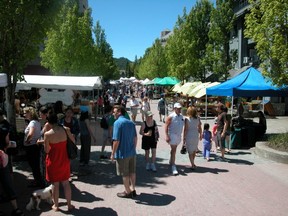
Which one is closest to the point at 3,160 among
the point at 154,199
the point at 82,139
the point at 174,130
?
the point at 154,199

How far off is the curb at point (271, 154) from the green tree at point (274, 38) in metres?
2.38

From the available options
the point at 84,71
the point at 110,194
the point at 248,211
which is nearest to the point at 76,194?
the point at 110,194

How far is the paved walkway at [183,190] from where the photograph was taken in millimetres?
6246

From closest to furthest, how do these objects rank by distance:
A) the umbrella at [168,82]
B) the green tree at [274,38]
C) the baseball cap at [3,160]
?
the baseball cap at [3,160] < the green tree at [274,38] < the umbrella at [168,82]

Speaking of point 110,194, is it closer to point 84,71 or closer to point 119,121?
point 119,121

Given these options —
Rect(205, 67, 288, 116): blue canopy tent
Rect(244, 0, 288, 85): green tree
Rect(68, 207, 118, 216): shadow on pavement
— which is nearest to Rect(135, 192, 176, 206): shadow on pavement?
Rect(68, 207, 118, 216): shadow on pavement

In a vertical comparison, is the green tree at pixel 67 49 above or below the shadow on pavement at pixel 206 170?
above

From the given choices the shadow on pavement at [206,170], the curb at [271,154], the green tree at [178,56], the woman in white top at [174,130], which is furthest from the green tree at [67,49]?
the shadow on pavement at [206,170]

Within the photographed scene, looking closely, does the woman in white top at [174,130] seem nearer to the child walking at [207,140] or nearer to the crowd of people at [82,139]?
the crowd of people at [82,139]

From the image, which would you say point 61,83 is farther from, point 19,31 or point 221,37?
point 221,37

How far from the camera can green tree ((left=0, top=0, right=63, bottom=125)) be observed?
900 centimetres

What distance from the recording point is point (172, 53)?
35.8 m

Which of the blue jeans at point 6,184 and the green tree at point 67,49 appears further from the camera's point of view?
the green tree at point 67,49

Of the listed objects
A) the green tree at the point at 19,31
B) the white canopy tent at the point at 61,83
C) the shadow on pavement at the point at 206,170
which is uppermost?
the green tree at the point at 19,31
